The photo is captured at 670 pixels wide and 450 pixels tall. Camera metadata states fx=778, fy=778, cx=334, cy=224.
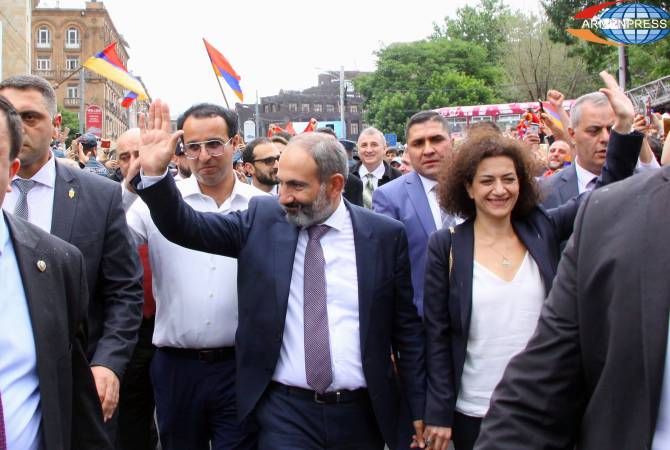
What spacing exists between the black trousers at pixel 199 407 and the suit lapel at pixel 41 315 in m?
1.58

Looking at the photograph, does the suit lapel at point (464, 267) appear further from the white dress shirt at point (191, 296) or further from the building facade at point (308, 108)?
the building facade at point (308, 108)

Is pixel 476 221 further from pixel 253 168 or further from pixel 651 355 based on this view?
pixel 253 168

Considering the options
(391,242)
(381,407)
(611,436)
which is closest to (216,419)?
(381,407)

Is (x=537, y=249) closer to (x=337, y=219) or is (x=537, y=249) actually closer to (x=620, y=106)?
(x=620, y=106)

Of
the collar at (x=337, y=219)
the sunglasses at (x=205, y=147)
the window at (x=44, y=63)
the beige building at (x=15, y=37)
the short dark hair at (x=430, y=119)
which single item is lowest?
the collar at (x=337, y=219)

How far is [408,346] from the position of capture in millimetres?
3805

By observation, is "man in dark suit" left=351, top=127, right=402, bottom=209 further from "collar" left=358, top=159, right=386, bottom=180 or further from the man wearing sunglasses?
the man wearing sunglasses

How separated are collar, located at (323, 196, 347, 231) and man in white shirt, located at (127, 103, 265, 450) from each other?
663 mm

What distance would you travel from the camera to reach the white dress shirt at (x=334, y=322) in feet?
11.7

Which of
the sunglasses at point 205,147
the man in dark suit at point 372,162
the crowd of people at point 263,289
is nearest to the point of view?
the crowd of people at point 263,289

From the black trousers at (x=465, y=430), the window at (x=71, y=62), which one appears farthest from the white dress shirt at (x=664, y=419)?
the window at (x=71, y=62)

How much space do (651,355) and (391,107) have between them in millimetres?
64521

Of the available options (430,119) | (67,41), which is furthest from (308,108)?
(430,119)

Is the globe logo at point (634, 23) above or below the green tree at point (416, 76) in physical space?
below
